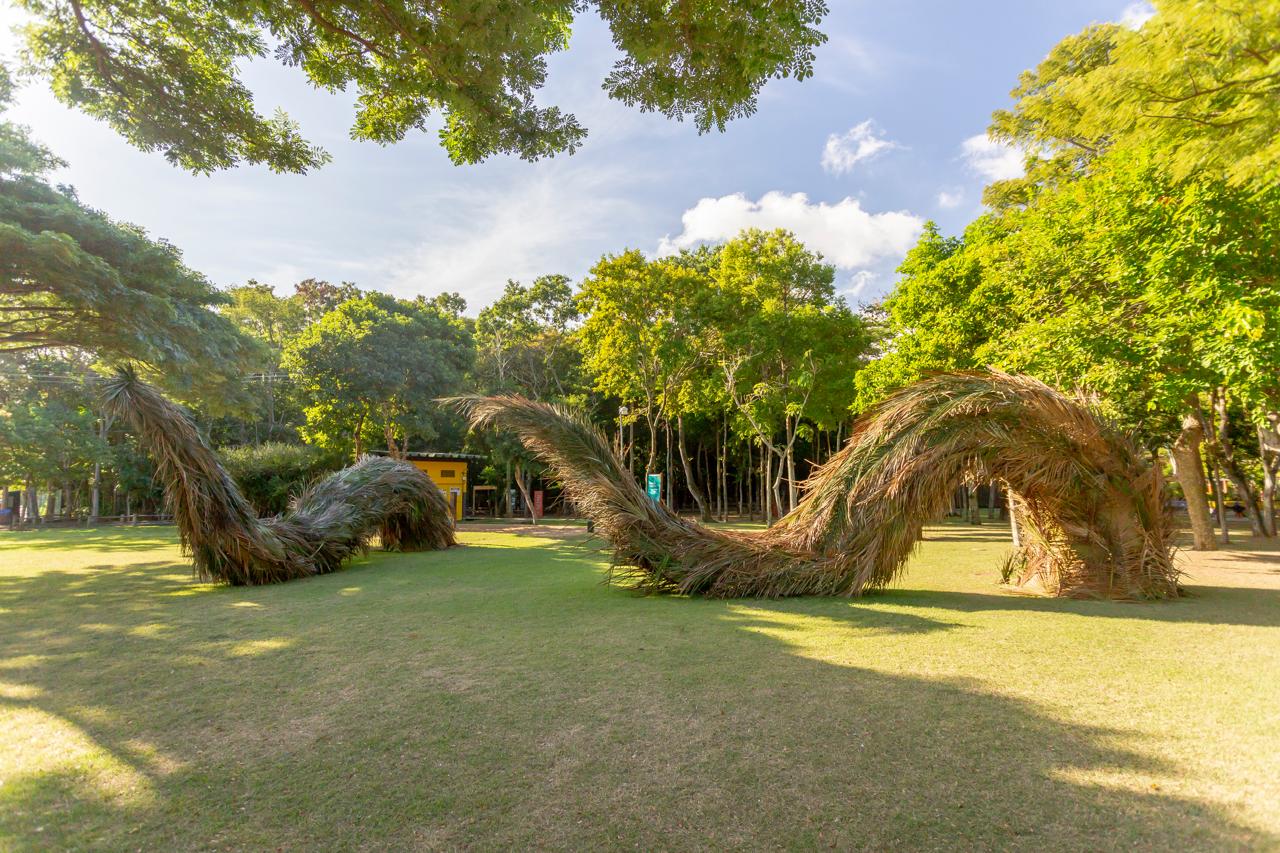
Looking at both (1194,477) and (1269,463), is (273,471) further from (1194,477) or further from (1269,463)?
(1269,463)

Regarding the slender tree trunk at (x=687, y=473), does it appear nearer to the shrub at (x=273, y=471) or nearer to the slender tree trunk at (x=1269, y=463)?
the shrub at (x=273, y=471)

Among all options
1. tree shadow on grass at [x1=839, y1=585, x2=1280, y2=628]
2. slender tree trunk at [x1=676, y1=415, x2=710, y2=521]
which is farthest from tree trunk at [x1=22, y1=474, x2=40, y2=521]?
tree shadow on grass at [x1=839, y1=585, x2=1280, y2=628]

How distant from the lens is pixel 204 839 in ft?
7.61

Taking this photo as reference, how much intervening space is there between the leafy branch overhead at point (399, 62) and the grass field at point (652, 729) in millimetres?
4214

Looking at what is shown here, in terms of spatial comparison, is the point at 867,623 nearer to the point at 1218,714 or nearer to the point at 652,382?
the point at 1218,714

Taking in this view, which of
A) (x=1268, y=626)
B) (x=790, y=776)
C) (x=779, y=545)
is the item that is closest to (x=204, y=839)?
(x=790, y=776)

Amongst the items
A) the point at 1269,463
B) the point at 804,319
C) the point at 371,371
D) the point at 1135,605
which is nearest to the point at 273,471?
the point at 371,371

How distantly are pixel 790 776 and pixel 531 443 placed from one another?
5.98 m

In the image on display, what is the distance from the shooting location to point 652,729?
3.33 metres

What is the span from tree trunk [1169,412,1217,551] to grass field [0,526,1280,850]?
942 centimetres

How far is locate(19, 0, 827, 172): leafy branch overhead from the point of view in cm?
407

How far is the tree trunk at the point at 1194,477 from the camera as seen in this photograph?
13781mm

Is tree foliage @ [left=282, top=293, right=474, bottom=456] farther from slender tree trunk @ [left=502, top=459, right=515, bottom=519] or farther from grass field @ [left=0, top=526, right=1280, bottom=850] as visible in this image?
grass field @ [left=0, top=526, right=1280, bottom=850]

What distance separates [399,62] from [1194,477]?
1780 centimetres
